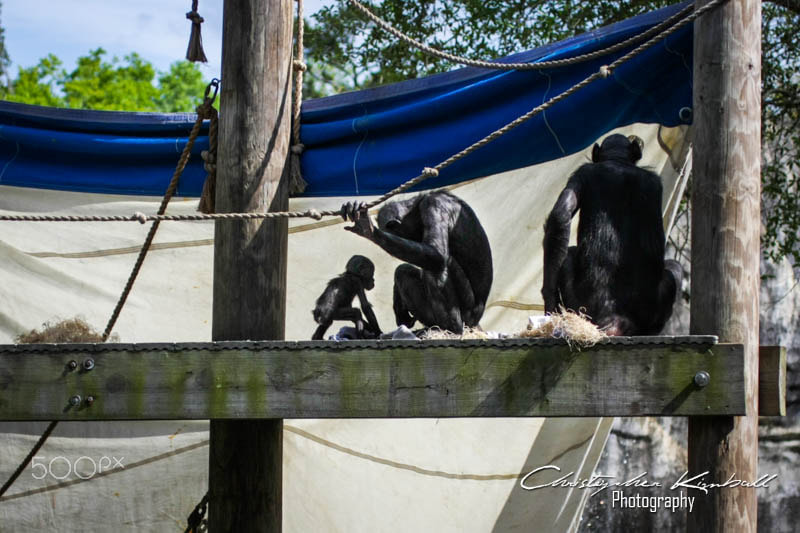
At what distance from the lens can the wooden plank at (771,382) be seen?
3.34m

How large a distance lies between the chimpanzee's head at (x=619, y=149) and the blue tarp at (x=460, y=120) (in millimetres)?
192

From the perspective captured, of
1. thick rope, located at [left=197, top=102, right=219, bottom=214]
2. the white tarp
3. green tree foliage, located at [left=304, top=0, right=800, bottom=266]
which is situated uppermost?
green tree foliage, located at [left=304, top=0, right=800, bottom=266]

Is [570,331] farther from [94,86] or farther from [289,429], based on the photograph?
[94,86]

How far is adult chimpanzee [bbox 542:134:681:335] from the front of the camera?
384cm

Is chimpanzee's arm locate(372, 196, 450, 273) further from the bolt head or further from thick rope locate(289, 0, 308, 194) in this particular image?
the bolt head

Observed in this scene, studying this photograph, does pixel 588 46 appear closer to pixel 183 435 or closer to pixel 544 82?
pixel 544 82

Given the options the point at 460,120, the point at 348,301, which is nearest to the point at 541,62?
the point at 460,120

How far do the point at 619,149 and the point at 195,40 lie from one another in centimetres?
199

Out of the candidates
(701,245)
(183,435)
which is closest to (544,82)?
(701,245)

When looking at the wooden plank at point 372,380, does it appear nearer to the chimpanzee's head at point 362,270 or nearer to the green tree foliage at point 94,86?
the chimpanzee's head at point 362,270

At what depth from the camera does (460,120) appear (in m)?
4.50

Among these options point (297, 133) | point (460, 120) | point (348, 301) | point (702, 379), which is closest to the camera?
point (702, 379)

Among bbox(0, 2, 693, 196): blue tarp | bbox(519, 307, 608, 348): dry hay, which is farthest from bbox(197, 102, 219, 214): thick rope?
bbox(519, 307, 608, 348): dry hay

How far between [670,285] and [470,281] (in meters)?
0.85
